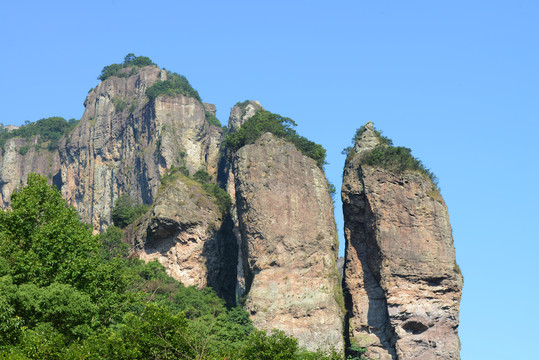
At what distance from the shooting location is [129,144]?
106 m

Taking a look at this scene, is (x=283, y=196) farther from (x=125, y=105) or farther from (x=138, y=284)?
(x=125, y=105)

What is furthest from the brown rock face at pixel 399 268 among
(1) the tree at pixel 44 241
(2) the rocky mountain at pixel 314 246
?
(1) the tree at pixel 44 241

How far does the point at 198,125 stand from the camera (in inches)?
4026

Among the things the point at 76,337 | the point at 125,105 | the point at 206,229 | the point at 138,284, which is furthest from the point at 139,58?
the point at 76,337

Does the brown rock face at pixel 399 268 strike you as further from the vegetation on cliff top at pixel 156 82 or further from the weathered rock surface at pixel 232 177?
the vegetation on cliff top at pixel 156 82

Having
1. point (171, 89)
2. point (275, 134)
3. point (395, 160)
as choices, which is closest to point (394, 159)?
point (395, 160)

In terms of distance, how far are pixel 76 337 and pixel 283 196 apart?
88.0 feet

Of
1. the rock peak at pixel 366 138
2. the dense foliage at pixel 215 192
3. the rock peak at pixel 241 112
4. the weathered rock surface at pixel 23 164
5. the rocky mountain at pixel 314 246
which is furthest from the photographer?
the weathered rock surface at pixel 23 164

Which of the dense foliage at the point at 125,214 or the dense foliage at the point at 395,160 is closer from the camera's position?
the dense foliage at the point at 395,160

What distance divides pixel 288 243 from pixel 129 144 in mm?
46138

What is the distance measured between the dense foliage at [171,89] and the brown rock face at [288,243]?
35.7 m

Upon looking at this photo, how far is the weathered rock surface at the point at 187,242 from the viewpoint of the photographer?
72.8 metres

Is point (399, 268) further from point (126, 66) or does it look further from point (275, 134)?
point (126, 66)

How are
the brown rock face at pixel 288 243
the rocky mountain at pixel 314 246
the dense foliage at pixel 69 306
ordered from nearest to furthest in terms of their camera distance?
Answer: 1. the dense foliage at pixel 69 306
2. the rocky mountain at pixel 314 246
3. the brown rock face at pixel 288 243
